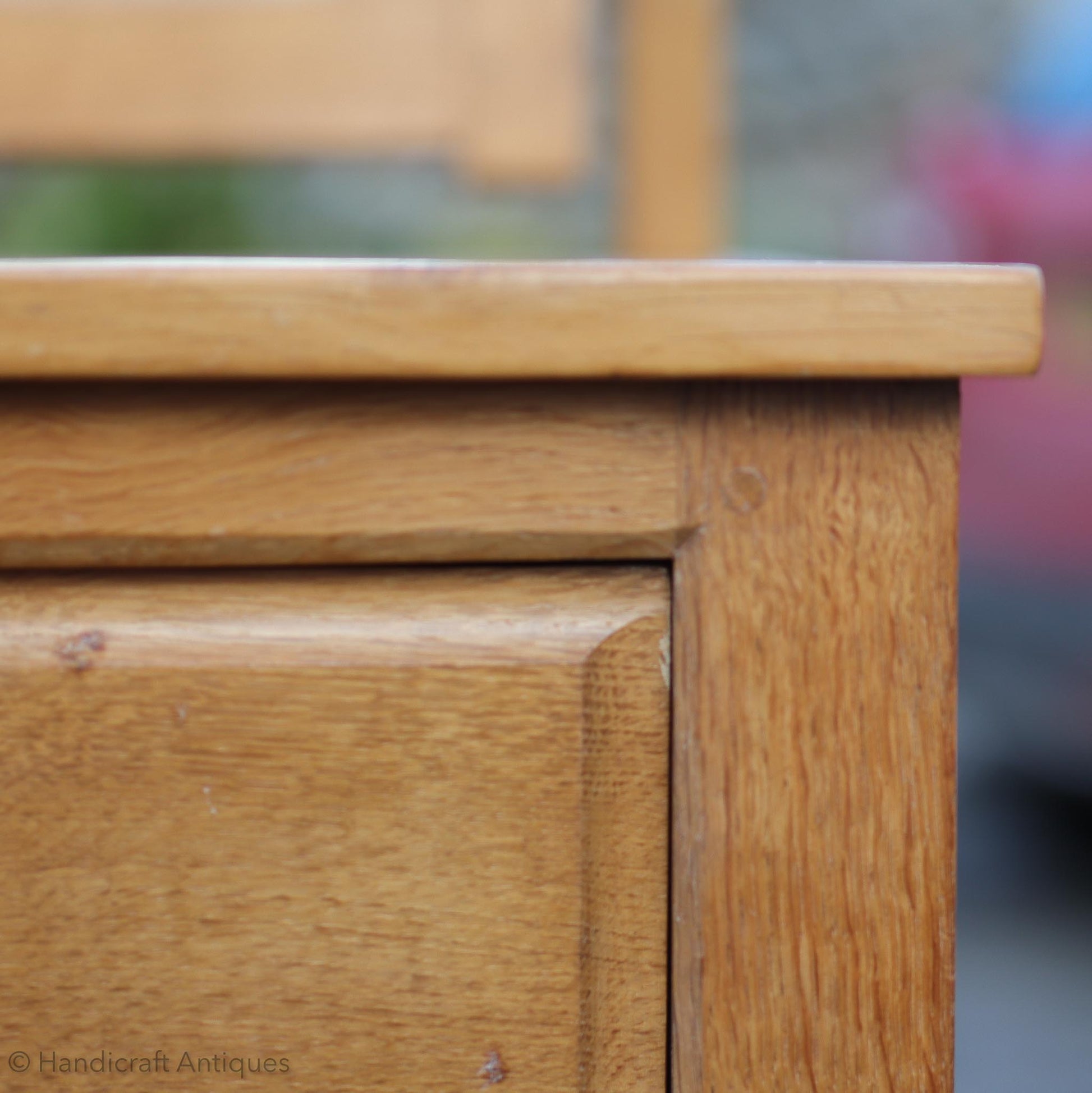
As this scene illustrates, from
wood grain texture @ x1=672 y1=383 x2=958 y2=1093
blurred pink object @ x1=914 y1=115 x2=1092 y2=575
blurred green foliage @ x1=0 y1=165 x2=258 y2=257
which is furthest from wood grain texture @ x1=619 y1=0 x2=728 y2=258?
blurred green foliage @ x1=0 y1=165 x2=258 y2=257

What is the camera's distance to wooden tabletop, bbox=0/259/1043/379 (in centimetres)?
23

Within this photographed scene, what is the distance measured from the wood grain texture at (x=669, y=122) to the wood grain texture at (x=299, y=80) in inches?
5.5

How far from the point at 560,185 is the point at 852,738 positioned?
90 centimetres

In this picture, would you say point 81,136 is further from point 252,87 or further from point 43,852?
point 43,852

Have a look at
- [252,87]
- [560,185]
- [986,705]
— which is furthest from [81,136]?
[986,705]

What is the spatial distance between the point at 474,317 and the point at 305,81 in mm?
889

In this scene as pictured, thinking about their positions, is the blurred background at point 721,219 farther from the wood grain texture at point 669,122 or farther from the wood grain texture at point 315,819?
the wood grain texture at point 315,819

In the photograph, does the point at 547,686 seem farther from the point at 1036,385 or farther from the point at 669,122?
the point at 1036,385

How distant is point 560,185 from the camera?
108cm

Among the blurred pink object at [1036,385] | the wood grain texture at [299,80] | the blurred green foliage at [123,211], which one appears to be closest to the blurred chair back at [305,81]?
the wood grain texture at [299,80]

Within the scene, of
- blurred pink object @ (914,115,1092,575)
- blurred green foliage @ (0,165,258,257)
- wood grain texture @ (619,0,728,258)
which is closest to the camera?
wood grain texture @ (619,0,728,258)

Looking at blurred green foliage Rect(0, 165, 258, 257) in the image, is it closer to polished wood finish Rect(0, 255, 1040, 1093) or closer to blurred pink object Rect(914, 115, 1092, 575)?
blurred pink object Rect(914, 115, 1092, 575)

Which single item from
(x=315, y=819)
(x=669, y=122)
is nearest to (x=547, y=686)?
(x=315, y=819)

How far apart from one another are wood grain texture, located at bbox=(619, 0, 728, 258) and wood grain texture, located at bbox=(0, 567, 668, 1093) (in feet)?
3.09
